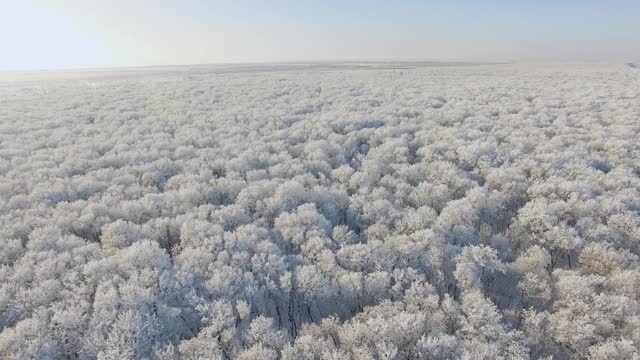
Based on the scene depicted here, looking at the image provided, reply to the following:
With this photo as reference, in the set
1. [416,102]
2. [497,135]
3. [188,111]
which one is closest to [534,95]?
[416,102]

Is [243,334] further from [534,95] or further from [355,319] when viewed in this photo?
[534,95]

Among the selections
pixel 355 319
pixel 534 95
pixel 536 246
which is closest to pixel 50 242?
pixel 355 319

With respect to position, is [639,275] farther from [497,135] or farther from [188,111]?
[188,111]

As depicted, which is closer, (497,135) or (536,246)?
(536,246)

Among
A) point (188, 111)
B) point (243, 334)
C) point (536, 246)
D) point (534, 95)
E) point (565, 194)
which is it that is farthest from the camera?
point (534, 95)

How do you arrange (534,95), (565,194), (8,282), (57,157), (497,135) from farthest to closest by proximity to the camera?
(534,95)
(497,135)
(57,157)
(565,194)
(8,282)

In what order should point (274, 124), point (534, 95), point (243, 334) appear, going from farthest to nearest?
1. point (534, 95)
2. point (274, 124)
3. point (243, 334)
